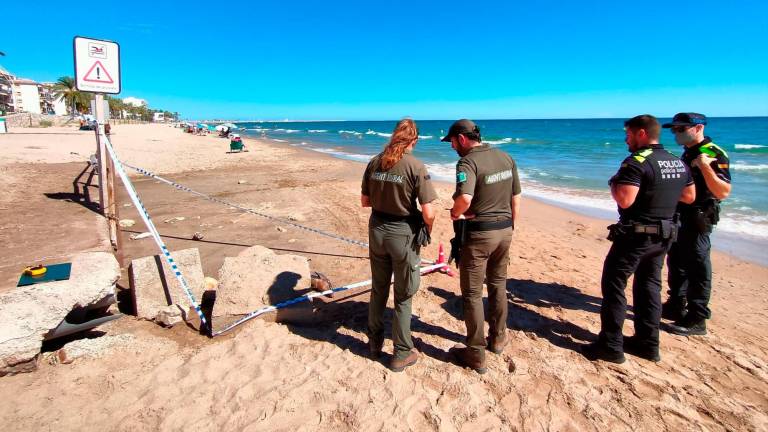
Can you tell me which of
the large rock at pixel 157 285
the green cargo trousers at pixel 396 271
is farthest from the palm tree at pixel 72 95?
the green cargo trousers at pixel 396 271

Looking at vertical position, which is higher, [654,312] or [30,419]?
[654,312]

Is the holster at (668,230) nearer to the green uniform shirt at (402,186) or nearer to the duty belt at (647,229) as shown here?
the duty belt at (647,229)

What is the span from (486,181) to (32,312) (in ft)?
11.6

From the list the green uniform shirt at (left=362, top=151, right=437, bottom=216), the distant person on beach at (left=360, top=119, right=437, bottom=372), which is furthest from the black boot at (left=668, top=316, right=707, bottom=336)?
the green uniform shirt at (left=362, top=151, right=437, bottom=216)

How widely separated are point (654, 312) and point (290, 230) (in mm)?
5587

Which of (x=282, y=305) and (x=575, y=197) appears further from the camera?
(x=575, y=197)

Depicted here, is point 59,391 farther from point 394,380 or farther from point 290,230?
point 290,230

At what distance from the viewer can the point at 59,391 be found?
2.88m

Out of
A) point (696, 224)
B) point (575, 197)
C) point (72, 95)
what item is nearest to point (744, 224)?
point (575, 197)

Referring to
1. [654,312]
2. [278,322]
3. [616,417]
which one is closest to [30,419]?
[278,322]

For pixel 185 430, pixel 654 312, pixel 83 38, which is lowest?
pixel 185 430

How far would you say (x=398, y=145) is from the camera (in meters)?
2.94

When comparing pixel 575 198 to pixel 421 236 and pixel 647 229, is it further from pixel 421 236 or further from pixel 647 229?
pixel 421 236

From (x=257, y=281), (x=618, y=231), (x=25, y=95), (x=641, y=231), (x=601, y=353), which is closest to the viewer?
(x=641, y=231)
